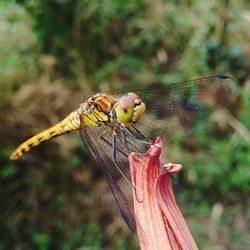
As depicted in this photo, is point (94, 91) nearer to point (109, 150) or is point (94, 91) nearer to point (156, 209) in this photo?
point (109, 150)

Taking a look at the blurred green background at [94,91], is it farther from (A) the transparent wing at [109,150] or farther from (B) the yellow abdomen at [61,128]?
(A) the transparent wing at [109,150]

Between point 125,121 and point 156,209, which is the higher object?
point 125,121

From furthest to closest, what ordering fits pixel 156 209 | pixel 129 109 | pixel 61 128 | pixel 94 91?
pixel 94 91 → pixel 61 128 → pixel 129 109 → pixel 156 209

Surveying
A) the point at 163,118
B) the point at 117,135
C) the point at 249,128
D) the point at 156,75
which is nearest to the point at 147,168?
the point at 117,135

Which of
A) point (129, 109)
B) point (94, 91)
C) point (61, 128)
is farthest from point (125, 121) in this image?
point (94, 91)

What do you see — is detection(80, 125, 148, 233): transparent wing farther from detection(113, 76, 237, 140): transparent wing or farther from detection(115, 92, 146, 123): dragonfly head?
detection(113, 76, 237, 140): transparent wing

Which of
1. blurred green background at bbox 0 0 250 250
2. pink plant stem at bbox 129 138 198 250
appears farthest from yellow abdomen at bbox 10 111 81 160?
blurred green background at bbox 0 0 250 250

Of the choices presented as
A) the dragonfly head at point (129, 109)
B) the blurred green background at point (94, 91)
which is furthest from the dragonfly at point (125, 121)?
the blurred green background at point (94, 91)
